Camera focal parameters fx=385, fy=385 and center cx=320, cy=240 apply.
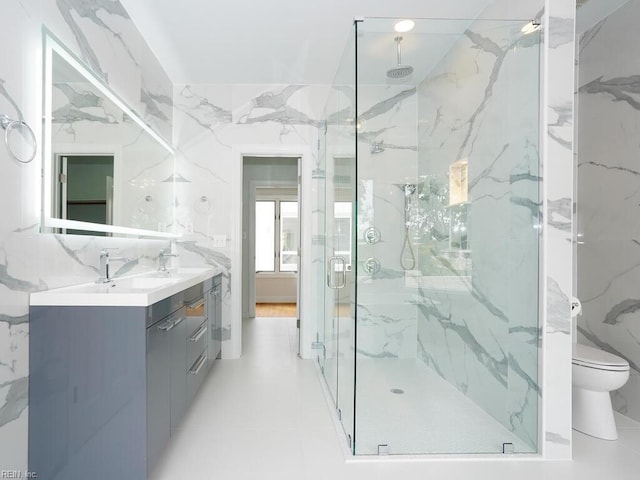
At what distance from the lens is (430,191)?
2.48 meters

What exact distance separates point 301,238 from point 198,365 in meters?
1.63

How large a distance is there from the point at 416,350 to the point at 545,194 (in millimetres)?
1190

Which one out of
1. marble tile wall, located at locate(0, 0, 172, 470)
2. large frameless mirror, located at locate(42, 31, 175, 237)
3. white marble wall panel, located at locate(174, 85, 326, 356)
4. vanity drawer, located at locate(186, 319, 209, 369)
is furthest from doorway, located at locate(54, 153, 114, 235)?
white marble wall panel, located at locate(174, 85, 326, 356)

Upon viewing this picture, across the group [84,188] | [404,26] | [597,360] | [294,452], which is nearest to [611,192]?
[597,360]

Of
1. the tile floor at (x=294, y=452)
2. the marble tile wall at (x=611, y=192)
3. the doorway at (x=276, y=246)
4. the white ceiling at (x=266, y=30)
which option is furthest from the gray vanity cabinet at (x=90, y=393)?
the doorway at (x=276, y=246)

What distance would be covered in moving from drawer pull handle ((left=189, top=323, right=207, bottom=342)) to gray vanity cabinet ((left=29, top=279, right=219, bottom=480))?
780mm

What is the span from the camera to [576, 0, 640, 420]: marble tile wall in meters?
2.47

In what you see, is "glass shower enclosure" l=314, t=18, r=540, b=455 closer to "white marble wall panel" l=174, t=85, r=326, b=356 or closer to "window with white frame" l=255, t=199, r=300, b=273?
"white marble wall panel" l=174, t=85, r=326, b=356

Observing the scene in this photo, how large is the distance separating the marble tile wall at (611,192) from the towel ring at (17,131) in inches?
131

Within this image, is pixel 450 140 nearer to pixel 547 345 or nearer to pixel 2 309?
pixel 547 345

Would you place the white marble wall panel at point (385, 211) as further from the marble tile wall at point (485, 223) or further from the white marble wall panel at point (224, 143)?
the white marble wall panel at point (224, 143)

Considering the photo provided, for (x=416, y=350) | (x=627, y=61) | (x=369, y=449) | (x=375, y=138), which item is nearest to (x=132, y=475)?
(x=369, y=449)

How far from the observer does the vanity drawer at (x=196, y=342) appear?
2350 millimetres

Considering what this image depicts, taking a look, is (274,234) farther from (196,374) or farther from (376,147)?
(376,147)
